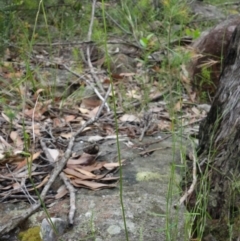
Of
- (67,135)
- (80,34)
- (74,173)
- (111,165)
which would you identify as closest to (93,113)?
(67,135)

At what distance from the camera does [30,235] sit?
5.95 feet

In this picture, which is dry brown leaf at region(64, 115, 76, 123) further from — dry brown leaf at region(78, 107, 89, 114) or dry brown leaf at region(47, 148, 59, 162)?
dry brown leaf at region(47, 148, 59, 162)

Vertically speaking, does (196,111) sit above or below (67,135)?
below

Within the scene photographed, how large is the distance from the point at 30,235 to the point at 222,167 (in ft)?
2.37

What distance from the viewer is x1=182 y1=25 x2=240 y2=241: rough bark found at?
Result: 1810 mm

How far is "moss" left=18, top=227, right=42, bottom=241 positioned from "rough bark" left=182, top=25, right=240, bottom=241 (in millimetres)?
535

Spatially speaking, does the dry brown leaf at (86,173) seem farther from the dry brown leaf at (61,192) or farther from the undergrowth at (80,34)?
the undergrowth at (80,34)

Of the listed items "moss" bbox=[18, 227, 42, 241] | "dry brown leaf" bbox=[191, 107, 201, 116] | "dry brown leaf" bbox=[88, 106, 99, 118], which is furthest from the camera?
"dry brown leaf" bbox=[191, 107, 201, 116]

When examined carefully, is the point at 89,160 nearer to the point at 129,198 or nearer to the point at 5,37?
the point at 129,198

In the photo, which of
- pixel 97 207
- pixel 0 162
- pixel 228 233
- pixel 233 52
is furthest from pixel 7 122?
pixel 228 233

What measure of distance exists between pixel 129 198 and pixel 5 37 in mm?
1595

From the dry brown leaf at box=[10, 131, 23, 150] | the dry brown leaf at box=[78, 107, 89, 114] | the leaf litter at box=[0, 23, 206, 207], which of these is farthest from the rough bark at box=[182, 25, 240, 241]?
the dry brown leaf at box=[78, 107, 89, 114]

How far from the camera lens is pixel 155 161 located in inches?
96.2

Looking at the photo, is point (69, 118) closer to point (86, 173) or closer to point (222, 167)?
point (86, 173)
